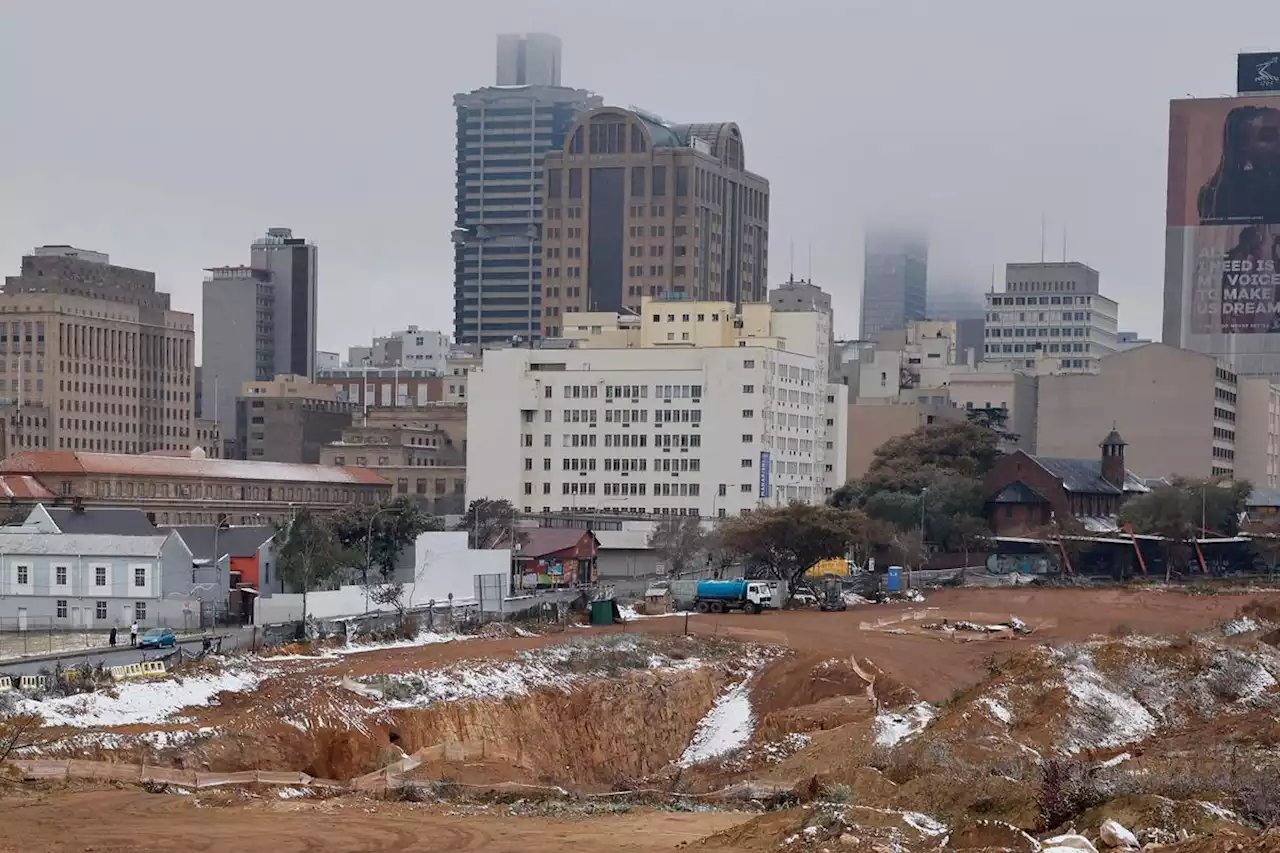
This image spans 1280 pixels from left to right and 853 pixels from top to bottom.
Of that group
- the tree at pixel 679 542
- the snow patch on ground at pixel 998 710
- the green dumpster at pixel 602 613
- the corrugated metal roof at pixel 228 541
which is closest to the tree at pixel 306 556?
the corrugated metal roof at pixel 228 541

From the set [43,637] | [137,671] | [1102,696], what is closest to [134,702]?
[137,671]

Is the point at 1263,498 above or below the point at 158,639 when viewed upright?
above

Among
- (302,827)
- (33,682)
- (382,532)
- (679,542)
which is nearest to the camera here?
(302,827)

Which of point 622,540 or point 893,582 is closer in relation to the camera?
point 893,582

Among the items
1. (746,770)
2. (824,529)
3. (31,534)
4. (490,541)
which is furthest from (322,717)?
(490,541)

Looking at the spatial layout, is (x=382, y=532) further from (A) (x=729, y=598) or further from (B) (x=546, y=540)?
(A) (x=729, y=598)

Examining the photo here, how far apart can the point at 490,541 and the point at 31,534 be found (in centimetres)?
4584

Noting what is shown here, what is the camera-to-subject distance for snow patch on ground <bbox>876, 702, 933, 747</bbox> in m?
58.7

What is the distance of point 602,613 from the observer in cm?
9325

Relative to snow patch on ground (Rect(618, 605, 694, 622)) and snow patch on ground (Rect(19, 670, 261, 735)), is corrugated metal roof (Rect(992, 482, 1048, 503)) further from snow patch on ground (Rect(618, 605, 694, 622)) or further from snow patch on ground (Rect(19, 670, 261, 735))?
snow patch on ground (Rect(19, 670, 261, 735))

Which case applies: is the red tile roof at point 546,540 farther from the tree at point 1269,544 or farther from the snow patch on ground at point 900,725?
the snow patch on ground at point 900,725

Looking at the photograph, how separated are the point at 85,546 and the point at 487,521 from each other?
60547mm

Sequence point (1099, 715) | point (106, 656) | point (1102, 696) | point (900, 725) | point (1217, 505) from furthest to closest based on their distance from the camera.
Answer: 1. point (1217, 505)
2. point (106, 656)
3. point (1102, 696)
4. point (1099, 715)
5. point (900, 725)

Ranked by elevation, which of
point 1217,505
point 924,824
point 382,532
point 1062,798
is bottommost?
point 382,532
